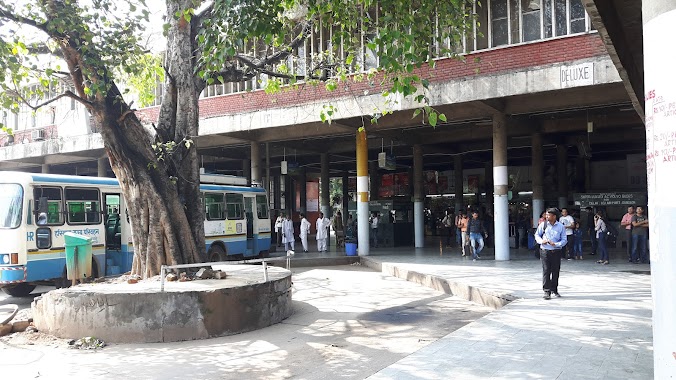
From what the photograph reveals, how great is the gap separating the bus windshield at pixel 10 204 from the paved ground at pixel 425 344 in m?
4.26

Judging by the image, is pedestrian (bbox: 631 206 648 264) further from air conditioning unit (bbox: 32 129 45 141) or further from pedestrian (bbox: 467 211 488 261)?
air conditioning unit (bbox: 32 129 45 141)

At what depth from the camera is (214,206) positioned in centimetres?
1717

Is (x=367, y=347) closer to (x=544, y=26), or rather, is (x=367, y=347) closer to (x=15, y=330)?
(x=15, y=330)

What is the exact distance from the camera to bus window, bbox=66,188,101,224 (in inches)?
491

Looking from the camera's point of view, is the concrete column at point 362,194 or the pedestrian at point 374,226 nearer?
the concrete column at point 362,194

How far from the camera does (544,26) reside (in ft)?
49.8

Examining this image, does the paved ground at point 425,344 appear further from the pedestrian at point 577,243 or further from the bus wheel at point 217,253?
the bus wheel at point 217,253

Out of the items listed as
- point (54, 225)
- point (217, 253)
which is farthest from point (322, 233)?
point (54, 225)

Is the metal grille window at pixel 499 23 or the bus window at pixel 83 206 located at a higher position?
the metal grille window at pixel 499 23

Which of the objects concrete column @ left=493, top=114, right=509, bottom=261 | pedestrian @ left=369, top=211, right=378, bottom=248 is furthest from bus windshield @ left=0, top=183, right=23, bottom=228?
pedestrian @ left=369, top=211, right=378, bottom=248

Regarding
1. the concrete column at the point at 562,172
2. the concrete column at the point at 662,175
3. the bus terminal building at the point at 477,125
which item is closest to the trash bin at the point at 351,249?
the bus terminal building at the point at 477,125

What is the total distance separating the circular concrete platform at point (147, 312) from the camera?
797 cm

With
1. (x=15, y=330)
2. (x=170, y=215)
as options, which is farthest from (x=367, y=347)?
(x=15, y=330)

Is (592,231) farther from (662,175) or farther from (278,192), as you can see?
(278,192)
